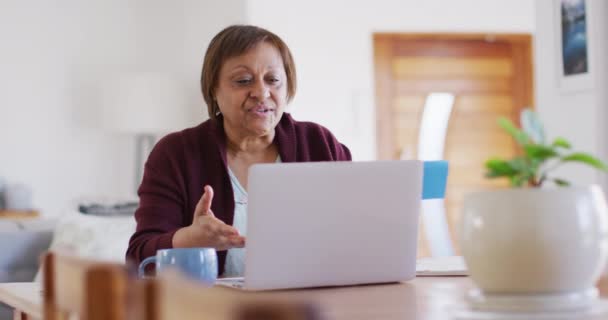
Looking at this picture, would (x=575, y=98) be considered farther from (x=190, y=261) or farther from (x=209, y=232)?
(x=190, y=261)

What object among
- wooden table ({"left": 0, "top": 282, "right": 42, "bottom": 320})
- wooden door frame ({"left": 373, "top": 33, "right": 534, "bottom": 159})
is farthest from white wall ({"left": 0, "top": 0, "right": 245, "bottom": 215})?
wooden table ({"left": 0, "top": 282, "right": 42, "bottom": 320})

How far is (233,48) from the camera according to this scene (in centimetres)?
248

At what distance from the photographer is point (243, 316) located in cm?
66

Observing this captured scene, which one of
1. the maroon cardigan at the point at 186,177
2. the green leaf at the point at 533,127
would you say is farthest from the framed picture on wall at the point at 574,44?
the green leaf at the point at 533,127

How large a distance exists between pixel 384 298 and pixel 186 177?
2.88 feet

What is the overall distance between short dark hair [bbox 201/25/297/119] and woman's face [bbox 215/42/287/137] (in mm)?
15

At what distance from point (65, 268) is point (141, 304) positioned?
259 mm

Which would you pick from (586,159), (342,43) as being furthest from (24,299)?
(342,43)

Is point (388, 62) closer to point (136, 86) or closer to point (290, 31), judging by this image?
point (290, 31)

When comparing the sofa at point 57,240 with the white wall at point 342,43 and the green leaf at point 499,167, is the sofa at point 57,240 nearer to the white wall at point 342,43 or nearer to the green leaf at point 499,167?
the white wall at point 342,43

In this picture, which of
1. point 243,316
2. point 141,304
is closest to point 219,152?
point 141,304

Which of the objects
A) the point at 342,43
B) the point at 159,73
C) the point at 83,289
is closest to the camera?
the point at 83,289

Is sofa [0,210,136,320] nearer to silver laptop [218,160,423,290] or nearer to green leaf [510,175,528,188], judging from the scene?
silver laptop [218,160,423,290]

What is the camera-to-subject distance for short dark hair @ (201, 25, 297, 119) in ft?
8.15
